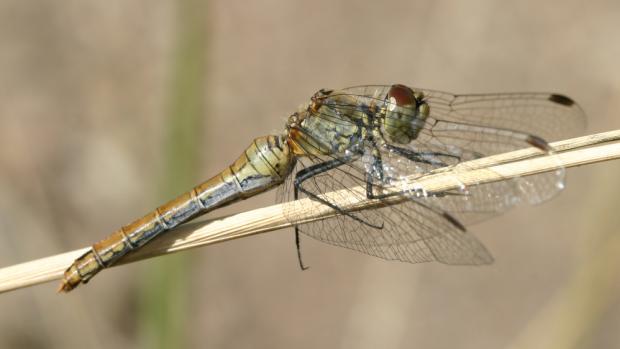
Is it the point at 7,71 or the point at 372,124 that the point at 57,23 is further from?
the point at 372,124

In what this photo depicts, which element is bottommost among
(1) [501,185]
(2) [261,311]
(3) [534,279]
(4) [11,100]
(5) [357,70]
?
(3) [534,279]

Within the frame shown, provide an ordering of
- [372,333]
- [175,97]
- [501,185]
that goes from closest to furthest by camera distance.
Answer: [501,185] → [175,97] → [372,333]

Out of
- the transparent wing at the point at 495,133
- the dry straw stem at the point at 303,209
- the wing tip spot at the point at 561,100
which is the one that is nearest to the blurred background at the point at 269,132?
the transparent wing at the point at 495,133

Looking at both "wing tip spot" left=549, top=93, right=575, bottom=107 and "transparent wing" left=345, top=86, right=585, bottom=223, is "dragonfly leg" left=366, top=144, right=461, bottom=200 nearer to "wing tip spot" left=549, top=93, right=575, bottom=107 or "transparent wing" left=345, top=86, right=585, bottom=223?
"transparent wing" left=345, top=86, right=585, bottom=223

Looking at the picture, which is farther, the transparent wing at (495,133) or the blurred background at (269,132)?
the blurred background at (269,132)

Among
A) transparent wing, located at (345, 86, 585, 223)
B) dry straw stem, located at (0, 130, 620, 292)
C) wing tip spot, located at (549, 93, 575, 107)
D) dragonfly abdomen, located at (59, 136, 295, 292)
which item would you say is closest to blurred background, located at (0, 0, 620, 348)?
dragonfly abdomen, located at (59, 136, 295, 292)

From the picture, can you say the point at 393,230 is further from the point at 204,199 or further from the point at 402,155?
the point at 204,199

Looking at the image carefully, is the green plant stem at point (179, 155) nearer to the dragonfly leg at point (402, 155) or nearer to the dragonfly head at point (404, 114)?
the dragonfly leg at point (402, 155)

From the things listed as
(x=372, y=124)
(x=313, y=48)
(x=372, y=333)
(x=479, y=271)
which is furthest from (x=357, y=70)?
(x=372, y=124)
